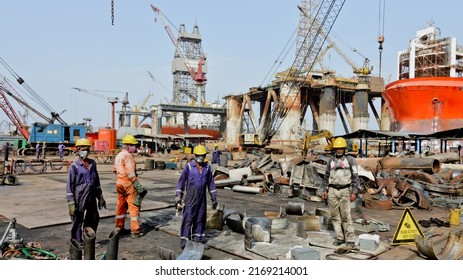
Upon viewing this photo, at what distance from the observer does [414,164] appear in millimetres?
15930

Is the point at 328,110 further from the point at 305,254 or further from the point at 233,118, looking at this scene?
the point at 305,254

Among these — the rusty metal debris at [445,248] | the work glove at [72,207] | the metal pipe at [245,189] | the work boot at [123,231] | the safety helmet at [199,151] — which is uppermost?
the safety helmet at [199,151]

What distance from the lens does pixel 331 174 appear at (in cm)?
650

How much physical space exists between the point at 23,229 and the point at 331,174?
650 centimetres

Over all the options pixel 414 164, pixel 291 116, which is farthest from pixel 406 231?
pixel 291 116

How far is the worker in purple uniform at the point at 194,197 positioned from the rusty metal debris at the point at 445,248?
361 cm

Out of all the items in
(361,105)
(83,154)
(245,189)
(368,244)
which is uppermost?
(361,105)

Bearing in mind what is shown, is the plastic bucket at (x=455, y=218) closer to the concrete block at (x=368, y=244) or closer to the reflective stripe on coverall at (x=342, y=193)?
the reflective stripe on coverall at (x=342, y=193)

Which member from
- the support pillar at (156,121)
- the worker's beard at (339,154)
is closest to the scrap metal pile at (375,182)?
the worker's beard at (339,154)

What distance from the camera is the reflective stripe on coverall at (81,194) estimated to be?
5707mm

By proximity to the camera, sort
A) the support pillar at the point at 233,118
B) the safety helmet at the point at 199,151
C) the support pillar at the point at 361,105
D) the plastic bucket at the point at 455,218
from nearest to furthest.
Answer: the safety helmet at the point at 199,151, the plastic bucket at the point at 455,218, the support pillar at the point at 361,105, the support pillar at the point at 233,118

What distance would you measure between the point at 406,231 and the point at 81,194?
5.70m

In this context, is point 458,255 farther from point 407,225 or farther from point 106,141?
point 106,141

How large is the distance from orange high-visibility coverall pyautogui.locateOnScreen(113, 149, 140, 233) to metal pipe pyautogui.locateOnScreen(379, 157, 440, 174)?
13656 millimetres
